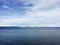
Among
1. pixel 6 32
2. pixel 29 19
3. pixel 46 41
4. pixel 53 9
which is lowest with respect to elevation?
pixel 46 41

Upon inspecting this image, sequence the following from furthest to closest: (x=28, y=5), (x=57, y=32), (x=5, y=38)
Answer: (x=57, y=32)
(x=5, y=38)
(x=28, y=5)

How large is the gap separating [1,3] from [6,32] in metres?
0.42

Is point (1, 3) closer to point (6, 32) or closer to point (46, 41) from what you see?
point (6, 32)

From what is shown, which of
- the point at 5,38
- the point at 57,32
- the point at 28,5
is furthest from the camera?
the point at 57,32

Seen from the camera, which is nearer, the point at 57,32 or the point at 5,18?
the point at 5,18

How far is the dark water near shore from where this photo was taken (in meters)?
1.40

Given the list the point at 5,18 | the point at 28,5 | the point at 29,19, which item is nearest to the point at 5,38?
the point at 5,18

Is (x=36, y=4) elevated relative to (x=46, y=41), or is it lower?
elevated

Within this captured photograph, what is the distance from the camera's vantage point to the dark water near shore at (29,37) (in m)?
1.40

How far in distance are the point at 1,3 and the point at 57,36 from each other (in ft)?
2.47

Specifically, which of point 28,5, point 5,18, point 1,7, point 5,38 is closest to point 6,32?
point 5,38

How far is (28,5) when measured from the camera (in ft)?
4.60

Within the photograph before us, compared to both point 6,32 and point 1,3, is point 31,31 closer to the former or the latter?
point 6,32

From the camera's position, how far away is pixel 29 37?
5.10 ft
